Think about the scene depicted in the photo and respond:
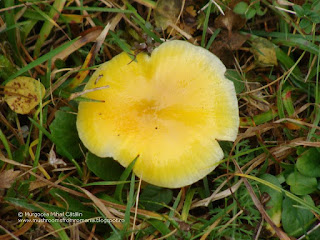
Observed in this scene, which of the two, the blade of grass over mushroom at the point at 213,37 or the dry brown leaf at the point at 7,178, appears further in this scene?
the blade of grass over mushroom at the point at 213,37

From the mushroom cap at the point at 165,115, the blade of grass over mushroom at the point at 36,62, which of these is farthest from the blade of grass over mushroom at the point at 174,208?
the blade of grass over mushroom at the point at 36,62

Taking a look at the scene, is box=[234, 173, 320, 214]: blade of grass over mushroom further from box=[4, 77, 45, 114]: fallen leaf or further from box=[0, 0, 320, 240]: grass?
box=[4, 77, 45, 114]: fallen leaf

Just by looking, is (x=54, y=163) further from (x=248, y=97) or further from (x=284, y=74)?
(x=284, y=74)

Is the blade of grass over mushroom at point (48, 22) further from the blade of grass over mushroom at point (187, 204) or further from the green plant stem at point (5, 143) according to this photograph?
the blade of grass over mushroom at point (187, 204)

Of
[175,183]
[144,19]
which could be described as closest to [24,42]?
[144,19]

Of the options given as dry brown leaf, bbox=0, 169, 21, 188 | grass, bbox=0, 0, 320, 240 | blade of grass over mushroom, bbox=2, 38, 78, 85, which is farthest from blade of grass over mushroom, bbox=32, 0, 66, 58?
dry brown leaf, bbox=0, 169, 21, 188

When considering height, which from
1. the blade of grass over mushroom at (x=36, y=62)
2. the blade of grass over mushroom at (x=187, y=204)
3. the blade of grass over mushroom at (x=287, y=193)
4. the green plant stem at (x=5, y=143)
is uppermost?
the blade of grass over mushroom at (x=36, y=62)
